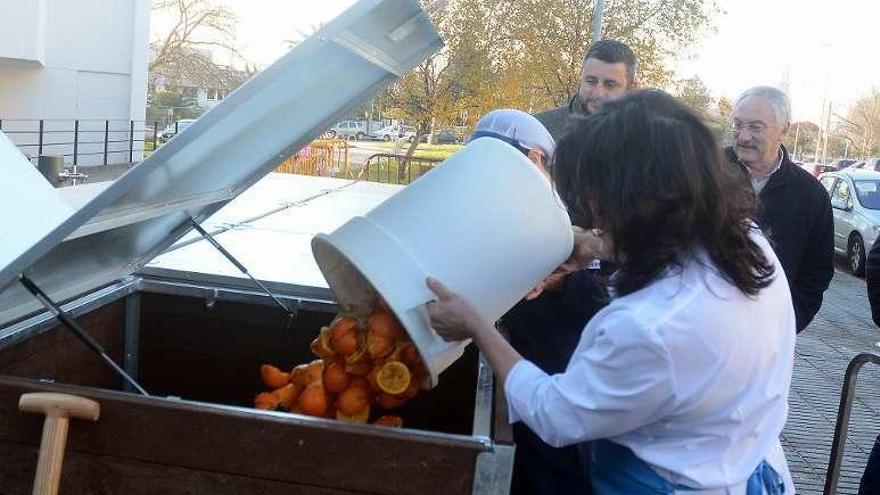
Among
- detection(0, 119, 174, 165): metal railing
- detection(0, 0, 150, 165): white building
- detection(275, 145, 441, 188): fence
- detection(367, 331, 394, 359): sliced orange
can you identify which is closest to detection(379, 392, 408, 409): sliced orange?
detection(367, 331, 394, 359): sliced orange

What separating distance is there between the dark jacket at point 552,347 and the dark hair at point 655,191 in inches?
36.0

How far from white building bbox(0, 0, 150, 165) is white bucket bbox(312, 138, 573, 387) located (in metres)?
21.0

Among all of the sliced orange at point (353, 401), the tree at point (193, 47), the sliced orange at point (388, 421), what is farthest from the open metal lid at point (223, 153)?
the tree at point (193, 47)

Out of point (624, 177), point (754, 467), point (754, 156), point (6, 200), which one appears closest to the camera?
point (624, 177)

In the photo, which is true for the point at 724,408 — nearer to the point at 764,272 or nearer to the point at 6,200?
the point at 764,272

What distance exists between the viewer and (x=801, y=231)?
12.5 feet

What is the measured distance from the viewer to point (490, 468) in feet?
5.54

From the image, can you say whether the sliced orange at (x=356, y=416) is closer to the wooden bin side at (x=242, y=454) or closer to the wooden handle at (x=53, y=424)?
the wooden bin side at (x=242, y=454)

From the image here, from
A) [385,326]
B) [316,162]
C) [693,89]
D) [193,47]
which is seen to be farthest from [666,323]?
[193,47]

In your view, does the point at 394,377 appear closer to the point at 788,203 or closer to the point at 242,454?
the point at 242,454

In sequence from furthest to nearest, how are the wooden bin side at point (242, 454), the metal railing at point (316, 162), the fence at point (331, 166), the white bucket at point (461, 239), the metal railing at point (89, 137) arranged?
1. the metal railing at point (89, 137)
2. the metal railing at point (316, 162)
3. the fence at point (331, 166)
4. the white bucket at point (461, 239)
5. the wooden bin side at point (242, 454)

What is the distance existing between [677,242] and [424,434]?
1.93ft

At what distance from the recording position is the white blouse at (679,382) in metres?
1.58

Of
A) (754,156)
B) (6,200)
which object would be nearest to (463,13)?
(754,156)
